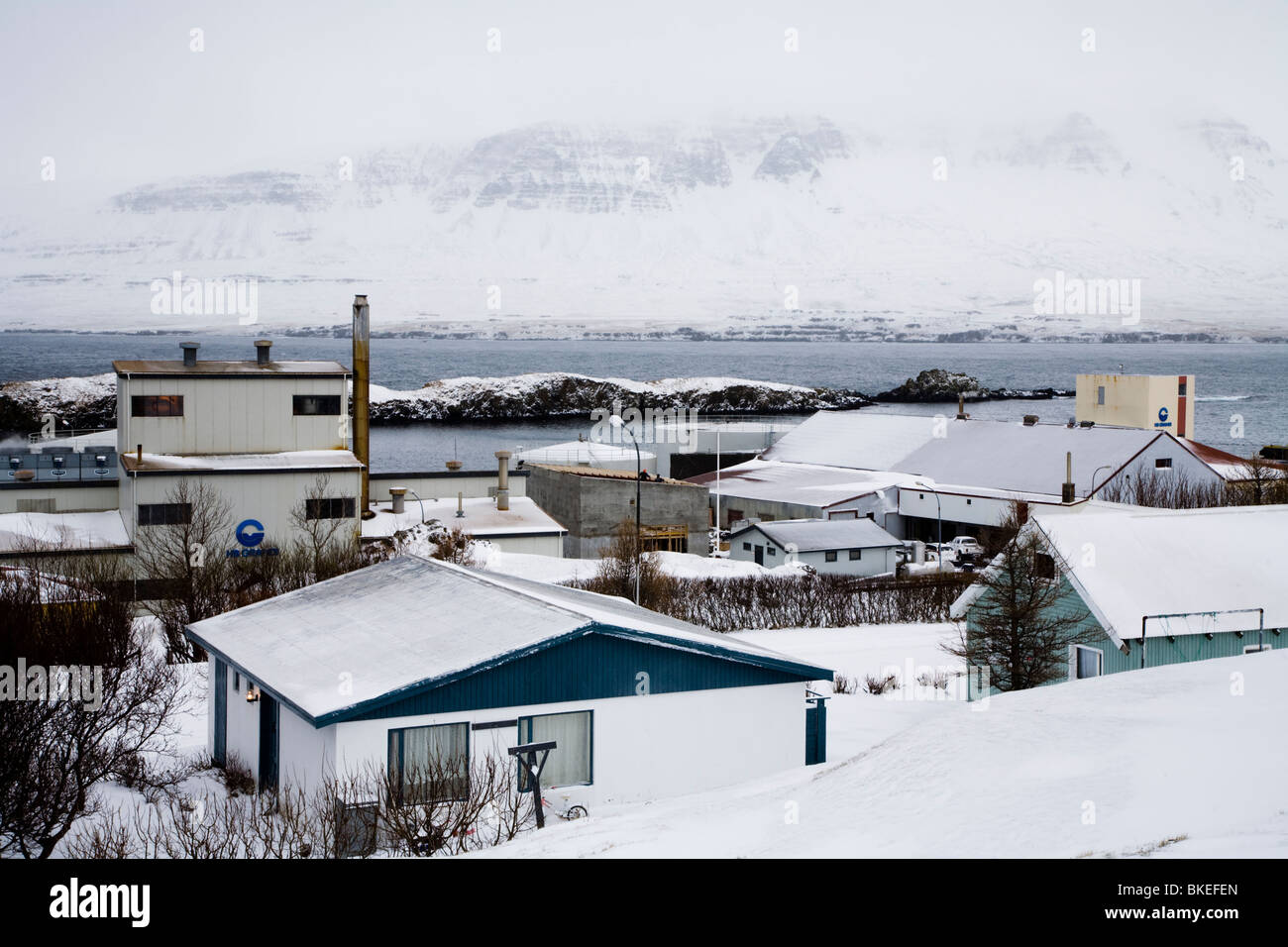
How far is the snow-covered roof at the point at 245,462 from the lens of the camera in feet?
125

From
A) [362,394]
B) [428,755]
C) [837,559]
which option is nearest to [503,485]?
[362,394]

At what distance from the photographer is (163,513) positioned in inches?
1469

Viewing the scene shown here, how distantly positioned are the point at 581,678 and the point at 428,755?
1.98 metres

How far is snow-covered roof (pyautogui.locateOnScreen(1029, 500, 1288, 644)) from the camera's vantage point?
23234mm

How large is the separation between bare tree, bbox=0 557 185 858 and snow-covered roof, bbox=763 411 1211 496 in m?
45.8

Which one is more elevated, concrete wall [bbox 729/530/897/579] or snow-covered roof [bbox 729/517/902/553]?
snow-covered roof [bbox 729/517/902/553]

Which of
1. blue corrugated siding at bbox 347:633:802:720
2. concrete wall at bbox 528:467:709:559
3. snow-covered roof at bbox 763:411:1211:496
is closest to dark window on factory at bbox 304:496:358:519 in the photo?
concrete wall at bbox 528:467:709:559

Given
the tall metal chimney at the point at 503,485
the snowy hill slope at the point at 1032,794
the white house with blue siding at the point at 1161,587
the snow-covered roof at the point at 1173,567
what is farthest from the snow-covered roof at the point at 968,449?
the snowy hill slope at the point at 1032,794

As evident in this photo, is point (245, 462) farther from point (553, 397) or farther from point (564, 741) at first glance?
point (553, 397)

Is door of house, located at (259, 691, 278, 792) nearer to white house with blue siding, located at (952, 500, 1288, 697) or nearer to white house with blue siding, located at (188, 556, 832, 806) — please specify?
white house with blue siding, located at (188, 556, 832, 806)

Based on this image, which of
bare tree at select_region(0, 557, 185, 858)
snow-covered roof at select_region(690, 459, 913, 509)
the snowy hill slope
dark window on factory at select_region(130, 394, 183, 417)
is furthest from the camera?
snow-covered roof at select_region(690, 459, 913, 509)

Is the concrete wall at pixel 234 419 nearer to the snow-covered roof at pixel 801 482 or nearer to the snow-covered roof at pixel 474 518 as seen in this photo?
the snow-covered roof at pixel 474 518
